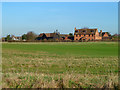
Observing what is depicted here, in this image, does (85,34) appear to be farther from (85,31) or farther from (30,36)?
(30,36)

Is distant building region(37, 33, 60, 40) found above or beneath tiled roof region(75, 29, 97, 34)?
beneath

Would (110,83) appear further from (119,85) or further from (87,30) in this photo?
(87,30)

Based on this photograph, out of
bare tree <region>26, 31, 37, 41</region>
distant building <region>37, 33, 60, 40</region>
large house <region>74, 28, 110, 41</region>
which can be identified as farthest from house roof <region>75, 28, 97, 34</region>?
bare tree <region>26, 31, 37, 41</region>

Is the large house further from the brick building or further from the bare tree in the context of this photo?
the bare tree

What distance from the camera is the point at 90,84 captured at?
9.92 metres

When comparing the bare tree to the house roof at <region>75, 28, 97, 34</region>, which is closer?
the house roof at <region>75, 28, 97, 34</region>

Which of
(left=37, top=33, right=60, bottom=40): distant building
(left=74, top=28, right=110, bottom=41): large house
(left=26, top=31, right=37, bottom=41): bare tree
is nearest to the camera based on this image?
(left=74, top=28, right=110, bottom=41): large house

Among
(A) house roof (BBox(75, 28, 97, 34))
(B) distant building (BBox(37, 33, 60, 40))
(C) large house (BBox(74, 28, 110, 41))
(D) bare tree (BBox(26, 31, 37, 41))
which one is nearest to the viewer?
(C) large house (BBox(74, 28, 110, 41))

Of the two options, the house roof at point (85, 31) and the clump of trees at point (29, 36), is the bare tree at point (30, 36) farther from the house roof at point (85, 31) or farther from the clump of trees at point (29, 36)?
the house roof at point (85, 31)

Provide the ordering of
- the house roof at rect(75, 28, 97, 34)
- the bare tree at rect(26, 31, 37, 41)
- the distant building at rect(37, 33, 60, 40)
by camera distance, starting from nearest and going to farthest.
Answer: the house roof at rect(75, 28, 97, 34) < the bare tree at rect(26, 31, 37, 41) < the distant building at rect(37, 33, 60, 40)

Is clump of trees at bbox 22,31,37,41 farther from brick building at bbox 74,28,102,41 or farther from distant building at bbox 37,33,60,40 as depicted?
brick building at bbox 74,28,102,41

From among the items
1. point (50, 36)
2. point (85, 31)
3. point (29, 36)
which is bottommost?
point (29, 36)

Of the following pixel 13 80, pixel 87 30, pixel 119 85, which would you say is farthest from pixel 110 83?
pixel 87 30

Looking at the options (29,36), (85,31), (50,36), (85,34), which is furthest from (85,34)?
(29,36)
